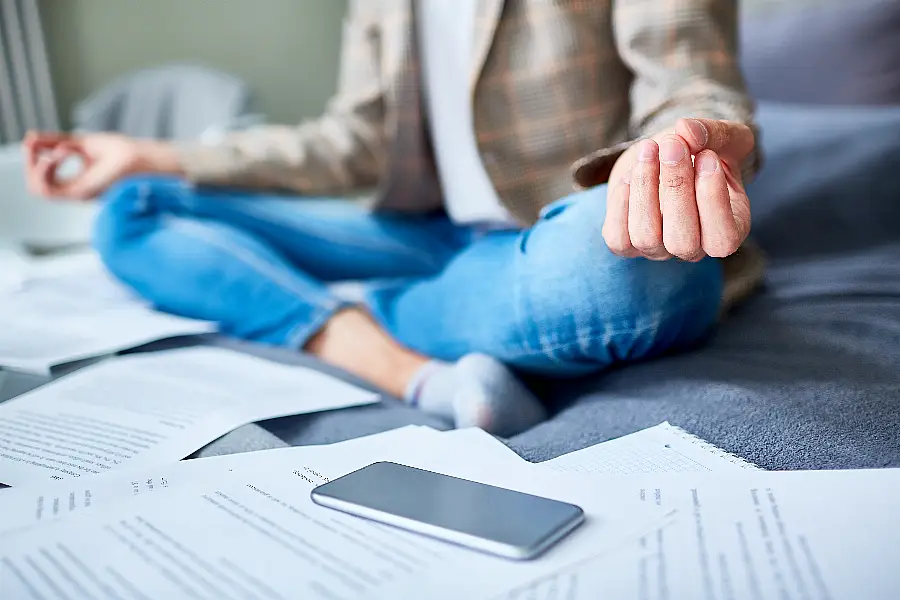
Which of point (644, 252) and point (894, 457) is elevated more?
point (644, 252)

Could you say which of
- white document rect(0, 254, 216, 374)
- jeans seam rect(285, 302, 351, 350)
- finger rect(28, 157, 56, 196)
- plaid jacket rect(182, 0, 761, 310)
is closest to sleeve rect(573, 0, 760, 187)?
plaid jacket rect(182, 0, 761, 310)

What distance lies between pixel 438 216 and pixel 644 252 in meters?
0.63

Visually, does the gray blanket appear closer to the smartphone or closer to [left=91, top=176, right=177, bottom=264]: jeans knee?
the smartphone

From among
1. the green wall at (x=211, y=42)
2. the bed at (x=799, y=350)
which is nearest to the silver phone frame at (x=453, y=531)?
the bed at (x=799, y=350)

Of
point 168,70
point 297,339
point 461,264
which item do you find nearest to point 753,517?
point 461,264

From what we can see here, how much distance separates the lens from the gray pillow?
109cm

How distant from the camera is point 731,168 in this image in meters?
0.56

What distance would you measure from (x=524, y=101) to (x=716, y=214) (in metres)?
0.44

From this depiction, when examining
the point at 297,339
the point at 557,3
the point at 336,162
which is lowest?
the point at 297,339

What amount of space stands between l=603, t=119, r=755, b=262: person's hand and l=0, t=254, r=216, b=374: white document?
55 cm

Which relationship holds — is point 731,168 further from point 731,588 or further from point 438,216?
point 438,216

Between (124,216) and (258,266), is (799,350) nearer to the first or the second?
(258,266)

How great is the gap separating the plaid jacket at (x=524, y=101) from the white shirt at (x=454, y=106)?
0.02 metres

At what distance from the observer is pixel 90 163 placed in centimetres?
112
